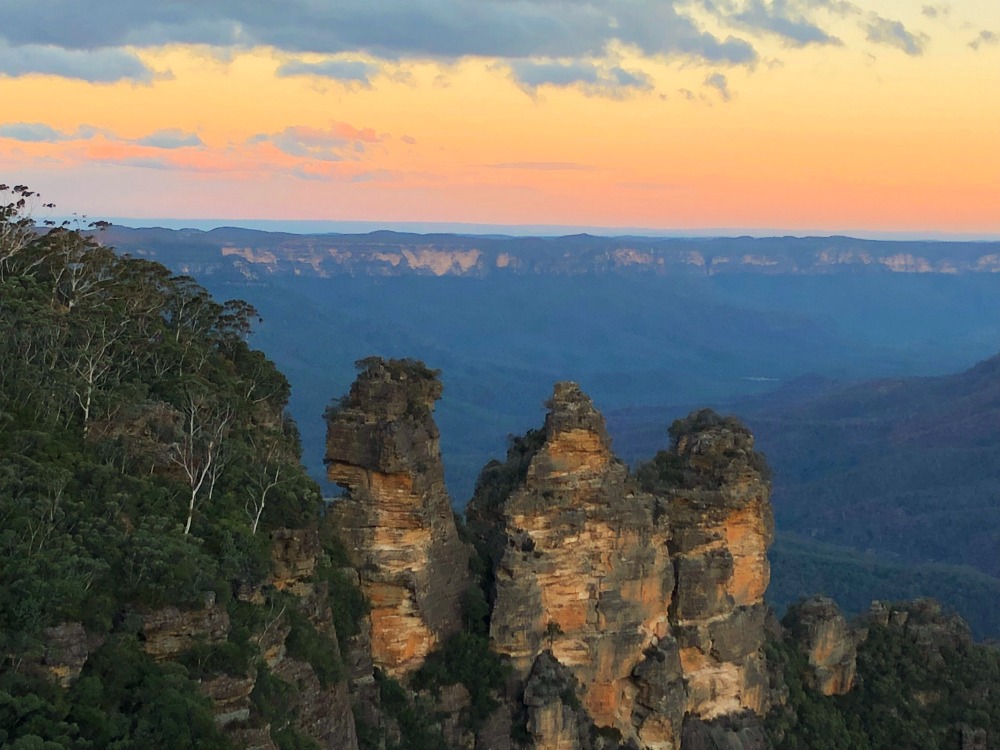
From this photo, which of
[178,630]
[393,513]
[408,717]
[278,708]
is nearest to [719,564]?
[393,513]

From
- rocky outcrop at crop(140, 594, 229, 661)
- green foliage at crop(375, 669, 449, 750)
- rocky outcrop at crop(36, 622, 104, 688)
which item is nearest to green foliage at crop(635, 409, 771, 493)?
green foliage at crop(375, 669, 449, 750)

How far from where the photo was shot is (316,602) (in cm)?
2695

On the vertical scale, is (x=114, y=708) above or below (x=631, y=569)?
above

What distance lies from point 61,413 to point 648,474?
1811 centimetres

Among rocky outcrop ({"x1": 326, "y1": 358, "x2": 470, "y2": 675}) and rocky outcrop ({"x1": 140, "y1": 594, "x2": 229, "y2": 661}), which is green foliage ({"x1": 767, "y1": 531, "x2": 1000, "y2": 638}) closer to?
rocky outcrop ({"x1": 326, "y1": 358, "x2": 470, "y2": 675})

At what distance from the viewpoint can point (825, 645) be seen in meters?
43.5

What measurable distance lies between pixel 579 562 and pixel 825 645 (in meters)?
13.8

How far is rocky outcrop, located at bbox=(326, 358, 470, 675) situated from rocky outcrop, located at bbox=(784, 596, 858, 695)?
15.9 metres

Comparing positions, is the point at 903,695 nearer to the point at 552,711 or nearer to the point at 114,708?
the point at 552,711

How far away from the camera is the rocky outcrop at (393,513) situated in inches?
1265


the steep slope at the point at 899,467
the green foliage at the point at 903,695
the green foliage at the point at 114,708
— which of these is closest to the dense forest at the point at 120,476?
the green foliage at the point at 114,708

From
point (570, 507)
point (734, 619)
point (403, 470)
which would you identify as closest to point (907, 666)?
point (734, 619)

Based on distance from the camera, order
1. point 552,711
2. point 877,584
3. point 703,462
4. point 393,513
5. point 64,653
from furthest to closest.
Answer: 1. point 877,584
2. point 703,462
3. point 552,711
4. point 393,513
5. point 64,653

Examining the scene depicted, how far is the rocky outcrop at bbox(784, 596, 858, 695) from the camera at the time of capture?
43.3 m
